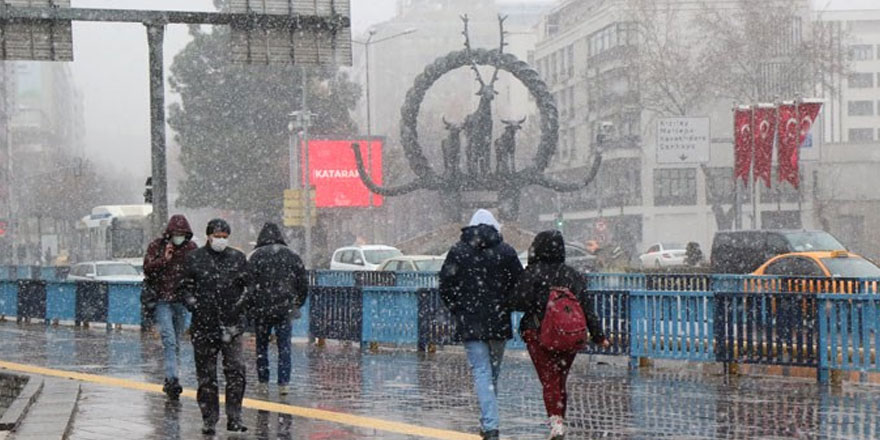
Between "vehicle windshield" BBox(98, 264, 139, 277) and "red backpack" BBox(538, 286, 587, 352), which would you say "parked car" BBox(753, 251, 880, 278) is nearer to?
"red backpack" BBox(538, 286, 587, 352)

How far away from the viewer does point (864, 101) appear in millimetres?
118625

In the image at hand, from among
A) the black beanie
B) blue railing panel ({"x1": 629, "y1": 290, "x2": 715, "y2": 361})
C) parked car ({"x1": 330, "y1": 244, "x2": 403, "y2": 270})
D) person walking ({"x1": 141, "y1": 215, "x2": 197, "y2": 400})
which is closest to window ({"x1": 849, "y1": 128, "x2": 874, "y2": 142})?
parked car ({"x1": 330, "y1": 244, "x2": 403, "y2": 270})

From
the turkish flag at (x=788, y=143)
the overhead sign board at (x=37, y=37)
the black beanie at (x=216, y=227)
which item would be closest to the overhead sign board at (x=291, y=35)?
the overhead sign board at (x=37, y=37)

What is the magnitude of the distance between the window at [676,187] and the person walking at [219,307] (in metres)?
74.5

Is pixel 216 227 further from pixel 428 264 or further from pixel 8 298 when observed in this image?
pixel 428 264

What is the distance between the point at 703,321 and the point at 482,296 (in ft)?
23.9

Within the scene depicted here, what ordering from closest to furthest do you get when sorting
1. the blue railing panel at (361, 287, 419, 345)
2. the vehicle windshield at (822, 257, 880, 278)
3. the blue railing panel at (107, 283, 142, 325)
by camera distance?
the blue railing panel at (361, 287, 419, 345) → the vehicle windshield at (822, 257, 880, 278) → the blue railing panel at (107, 283, 142, 325)

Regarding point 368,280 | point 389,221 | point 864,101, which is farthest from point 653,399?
point 864,101

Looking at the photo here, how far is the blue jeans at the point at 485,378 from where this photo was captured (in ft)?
35.3

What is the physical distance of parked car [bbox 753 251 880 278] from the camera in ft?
82.7

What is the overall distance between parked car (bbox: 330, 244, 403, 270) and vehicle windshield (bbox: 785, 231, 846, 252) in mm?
15970

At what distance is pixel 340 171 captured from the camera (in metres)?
Answer: 66.4

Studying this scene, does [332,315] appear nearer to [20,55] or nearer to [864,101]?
[20,55]

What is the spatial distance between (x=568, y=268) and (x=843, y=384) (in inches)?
266
